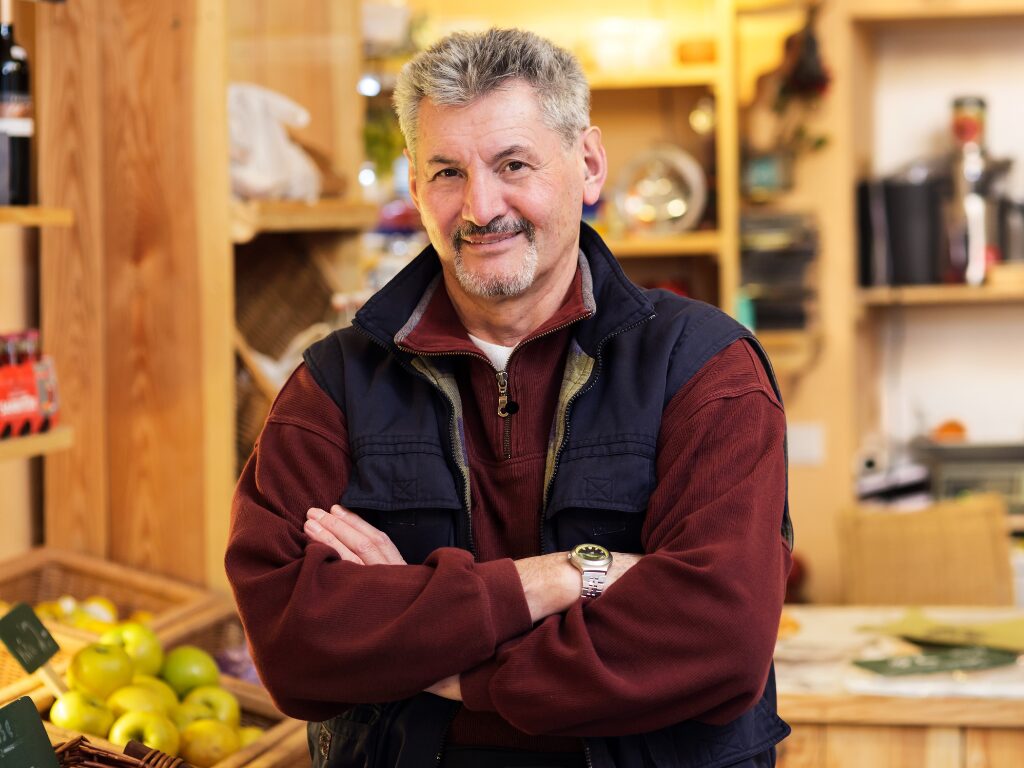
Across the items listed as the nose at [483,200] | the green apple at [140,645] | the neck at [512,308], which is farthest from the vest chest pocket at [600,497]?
the green apple at [140,645]

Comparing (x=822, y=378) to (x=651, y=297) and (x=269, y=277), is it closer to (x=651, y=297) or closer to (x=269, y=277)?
(x=269, y=277)

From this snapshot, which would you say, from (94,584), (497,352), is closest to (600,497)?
(497,352)

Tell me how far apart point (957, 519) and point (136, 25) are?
2.18 meters

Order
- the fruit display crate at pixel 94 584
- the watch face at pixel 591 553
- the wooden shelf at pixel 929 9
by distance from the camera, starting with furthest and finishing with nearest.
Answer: the wooden shelf at pixel 929 9 → the fruit display crate at pixel 94 584 → the watch face at pixel 591 553

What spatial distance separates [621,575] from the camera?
155 cm

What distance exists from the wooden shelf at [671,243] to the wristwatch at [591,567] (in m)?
2.68

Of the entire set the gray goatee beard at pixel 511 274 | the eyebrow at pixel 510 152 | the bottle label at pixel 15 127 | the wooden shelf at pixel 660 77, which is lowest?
the gray goatee beard at pixel 511 274

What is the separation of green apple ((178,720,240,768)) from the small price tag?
300 millimetres

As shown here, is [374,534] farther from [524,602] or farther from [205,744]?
[205,744]

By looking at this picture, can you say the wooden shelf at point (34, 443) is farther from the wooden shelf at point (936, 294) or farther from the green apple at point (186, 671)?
the wooden shelf at point (936, 294)

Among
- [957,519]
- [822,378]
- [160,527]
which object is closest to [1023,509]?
[822,378]

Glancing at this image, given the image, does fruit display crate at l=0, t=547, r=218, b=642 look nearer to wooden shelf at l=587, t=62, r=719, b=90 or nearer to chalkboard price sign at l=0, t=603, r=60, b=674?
chalkboard price sign at l=0, t=603, r=60, b=674

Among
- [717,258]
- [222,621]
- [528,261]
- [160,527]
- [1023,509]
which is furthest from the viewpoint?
[717,258]

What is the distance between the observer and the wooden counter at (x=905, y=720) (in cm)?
220
